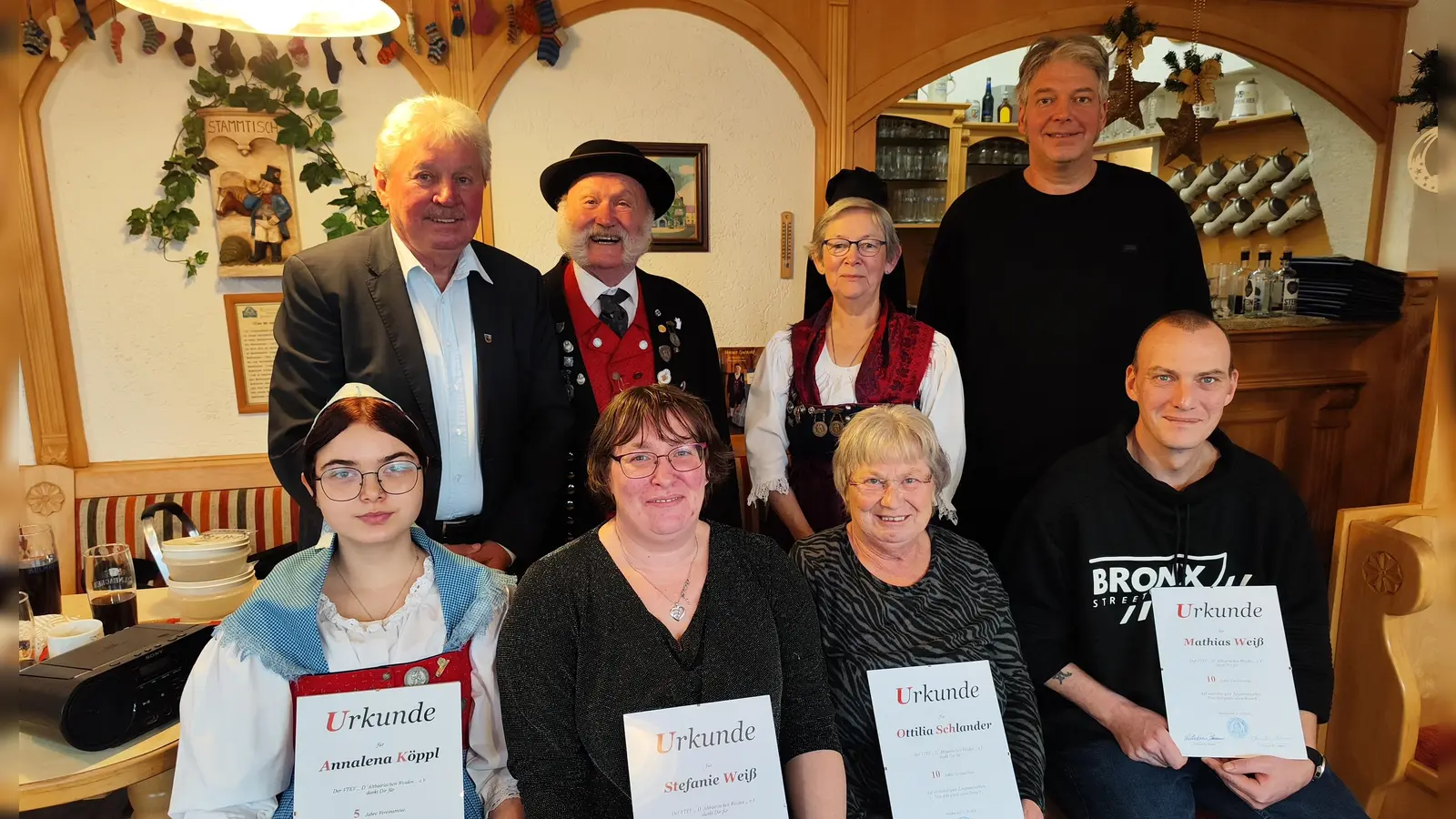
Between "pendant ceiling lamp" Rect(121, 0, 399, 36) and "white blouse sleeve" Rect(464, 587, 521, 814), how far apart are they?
1.22m

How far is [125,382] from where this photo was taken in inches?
139

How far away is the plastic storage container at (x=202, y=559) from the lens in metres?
2.06

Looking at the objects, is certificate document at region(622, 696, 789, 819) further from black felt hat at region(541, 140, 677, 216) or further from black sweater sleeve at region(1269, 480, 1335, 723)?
black felt hat at region(541, 140, 677, 216)

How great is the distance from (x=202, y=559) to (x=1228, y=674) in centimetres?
234

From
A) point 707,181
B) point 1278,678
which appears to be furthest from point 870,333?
point 707,181

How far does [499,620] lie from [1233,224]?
544cm

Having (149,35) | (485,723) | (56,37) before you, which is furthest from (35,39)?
(485,723)

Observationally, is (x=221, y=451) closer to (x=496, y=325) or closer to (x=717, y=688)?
(x=496, y=325)

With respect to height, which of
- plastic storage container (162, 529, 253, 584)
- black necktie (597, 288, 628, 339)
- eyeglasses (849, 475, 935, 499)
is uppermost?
black necktie (597, 288, 628, 339)

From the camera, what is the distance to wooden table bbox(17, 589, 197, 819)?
1.48 m

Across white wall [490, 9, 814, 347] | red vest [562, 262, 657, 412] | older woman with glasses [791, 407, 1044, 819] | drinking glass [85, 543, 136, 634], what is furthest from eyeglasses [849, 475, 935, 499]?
white wall [490, 9, 814, 347]

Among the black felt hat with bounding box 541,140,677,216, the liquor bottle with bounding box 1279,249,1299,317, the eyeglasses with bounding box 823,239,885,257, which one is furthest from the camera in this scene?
the liquor bottle with bounding box 1279,249,1299,317

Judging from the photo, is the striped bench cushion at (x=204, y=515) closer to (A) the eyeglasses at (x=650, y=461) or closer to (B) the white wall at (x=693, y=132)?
(B) the white wall at (x=693, y=132)

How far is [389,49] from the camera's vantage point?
3.49m
